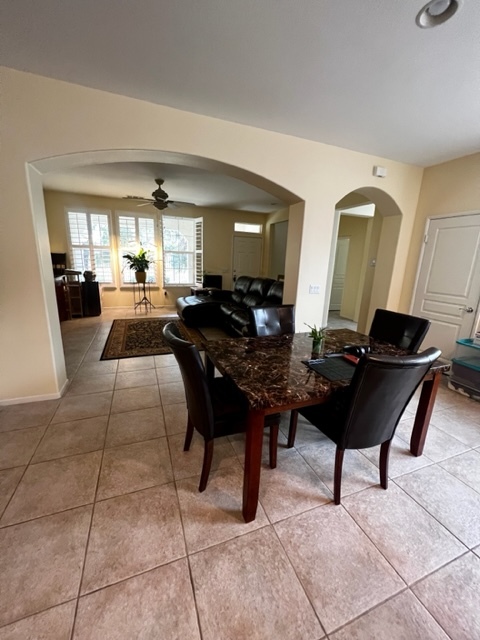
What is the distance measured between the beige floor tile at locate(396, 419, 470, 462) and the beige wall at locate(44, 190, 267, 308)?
6.01 m

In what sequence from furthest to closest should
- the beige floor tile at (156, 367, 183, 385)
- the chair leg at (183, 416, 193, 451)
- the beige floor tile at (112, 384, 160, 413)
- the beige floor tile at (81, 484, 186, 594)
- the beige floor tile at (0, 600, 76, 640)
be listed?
the beige floor tile at (156, 367, 183, 385) < the beige floor tile at (112, 384, 160, 413) < the chair leg at (183, 416, 193, 451) < the beige floor tile at (81, 484, 186, 594) < the beige floor tile at (0, 600, 76, 640)

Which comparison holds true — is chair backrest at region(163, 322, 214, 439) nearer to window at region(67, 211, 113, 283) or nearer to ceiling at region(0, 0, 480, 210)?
ceiling at region(0, 0, 480, 210)

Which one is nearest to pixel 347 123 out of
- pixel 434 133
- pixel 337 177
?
pixel 337 177

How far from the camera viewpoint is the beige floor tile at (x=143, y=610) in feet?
3.22

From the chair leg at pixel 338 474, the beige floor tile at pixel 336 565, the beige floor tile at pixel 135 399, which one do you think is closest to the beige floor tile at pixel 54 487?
the beige floor tile at pixel 135 399

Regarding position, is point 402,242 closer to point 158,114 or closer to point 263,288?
point 263,288

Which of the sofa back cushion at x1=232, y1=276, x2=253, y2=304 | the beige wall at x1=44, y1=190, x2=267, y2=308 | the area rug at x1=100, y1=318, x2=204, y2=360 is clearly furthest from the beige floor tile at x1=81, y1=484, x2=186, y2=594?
the beige wall at x1=44, y1=190, x2=267, y2=308

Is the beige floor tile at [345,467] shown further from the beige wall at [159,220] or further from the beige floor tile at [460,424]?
the beige wall at [159,220]

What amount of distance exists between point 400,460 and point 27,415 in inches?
121

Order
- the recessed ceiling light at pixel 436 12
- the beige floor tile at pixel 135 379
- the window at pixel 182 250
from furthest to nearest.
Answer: the window at pixel 182 250, the beige floor tile at pixel 135 379, the recessed ceiling light at pixel 436 12

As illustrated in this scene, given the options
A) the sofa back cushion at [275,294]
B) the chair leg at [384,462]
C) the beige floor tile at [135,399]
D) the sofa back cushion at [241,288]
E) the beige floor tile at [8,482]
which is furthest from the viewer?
the sofa back cushion at [241,288]

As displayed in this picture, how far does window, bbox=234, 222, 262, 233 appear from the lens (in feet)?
24.4

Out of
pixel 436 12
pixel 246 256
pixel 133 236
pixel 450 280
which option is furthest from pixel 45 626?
pixel 246 256

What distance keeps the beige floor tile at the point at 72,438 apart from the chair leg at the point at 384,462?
1.96 metres
